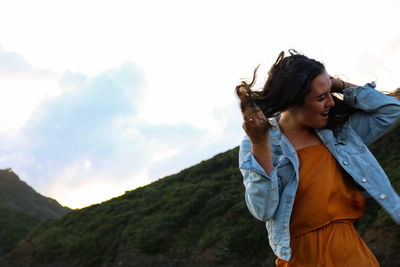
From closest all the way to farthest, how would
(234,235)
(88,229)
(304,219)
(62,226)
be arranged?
(304,219) → (234,235) → (88,229) → (62,226)

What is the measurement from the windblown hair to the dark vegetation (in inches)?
202

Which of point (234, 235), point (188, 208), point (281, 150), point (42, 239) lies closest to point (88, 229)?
point (42, 239)

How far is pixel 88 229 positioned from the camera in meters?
14.2

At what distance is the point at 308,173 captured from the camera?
2.32 meters

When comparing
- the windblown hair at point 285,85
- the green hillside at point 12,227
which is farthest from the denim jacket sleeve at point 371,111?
the green hillside at point 12,227

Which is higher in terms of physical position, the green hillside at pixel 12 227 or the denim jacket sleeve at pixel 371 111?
the green hillside at pixel 12 227

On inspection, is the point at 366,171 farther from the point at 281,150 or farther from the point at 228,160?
the point at 228,160

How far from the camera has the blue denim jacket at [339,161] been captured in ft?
7.09

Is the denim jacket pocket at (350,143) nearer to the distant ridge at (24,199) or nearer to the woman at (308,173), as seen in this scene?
the woman at (308,173)

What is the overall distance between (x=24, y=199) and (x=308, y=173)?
78.0 feet

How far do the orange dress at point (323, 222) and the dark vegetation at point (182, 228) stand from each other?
4.83 meters

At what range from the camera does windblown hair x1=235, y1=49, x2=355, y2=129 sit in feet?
7.49

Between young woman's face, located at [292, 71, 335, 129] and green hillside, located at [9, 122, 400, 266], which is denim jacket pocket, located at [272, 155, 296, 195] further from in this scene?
green hillside, located at [9, 122, 400, 266]

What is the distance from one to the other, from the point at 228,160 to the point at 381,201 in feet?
40.7
